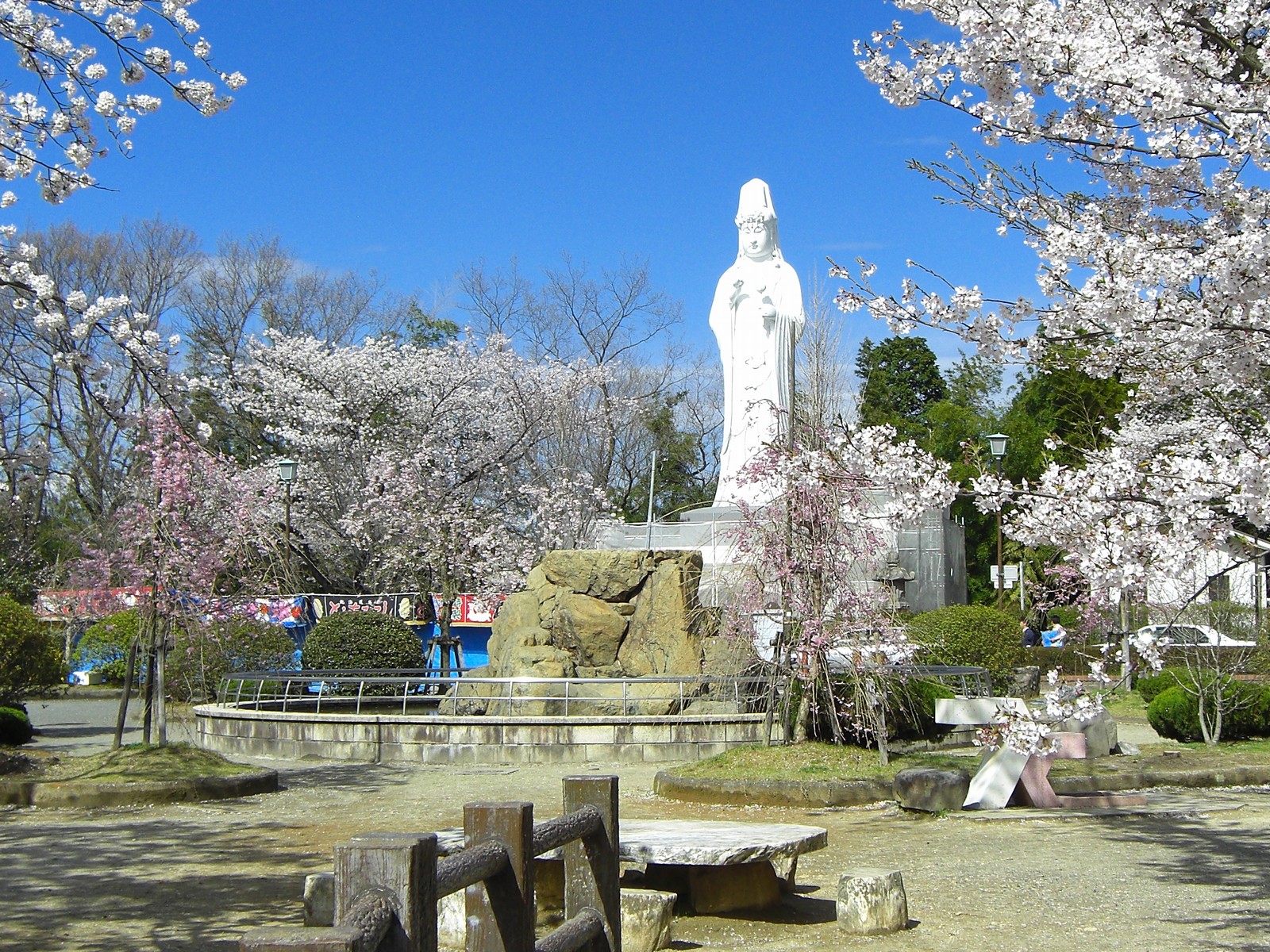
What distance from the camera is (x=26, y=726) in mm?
17141

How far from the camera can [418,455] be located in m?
32.8

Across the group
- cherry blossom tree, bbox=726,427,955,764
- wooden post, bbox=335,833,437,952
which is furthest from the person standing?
wooden post, bbox=335,833,437,952

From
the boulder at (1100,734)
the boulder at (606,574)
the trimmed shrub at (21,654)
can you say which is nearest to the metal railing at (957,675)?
the boulder at (1100,734)

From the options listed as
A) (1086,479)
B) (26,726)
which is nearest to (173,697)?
(26,726)

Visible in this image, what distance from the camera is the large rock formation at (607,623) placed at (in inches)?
675

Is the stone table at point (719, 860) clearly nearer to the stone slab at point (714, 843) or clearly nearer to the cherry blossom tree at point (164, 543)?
the stone slab at point (714, 843)

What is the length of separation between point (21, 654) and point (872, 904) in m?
15.0

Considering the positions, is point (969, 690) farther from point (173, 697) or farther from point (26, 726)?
point (173, 697)

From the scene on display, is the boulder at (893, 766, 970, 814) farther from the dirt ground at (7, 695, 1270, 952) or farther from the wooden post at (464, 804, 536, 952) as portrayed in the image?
the wooden post at (464, 804, 536, 952)

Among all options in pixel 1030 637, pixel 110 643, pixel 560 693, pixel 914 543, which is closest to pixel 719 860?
pixel 560 693

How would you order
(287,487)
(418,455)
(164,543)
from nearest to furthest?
1. (164,543)
2. (287,487)
3. (418,455)

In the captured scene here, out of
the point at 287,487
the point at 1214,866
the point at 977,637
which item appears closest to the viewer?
the point at 1214,866

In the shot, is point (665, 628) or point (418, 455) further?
point (418, 455)

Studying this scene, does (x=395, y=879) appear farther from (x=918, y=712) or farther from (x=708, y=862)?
(x=918, y=712)
